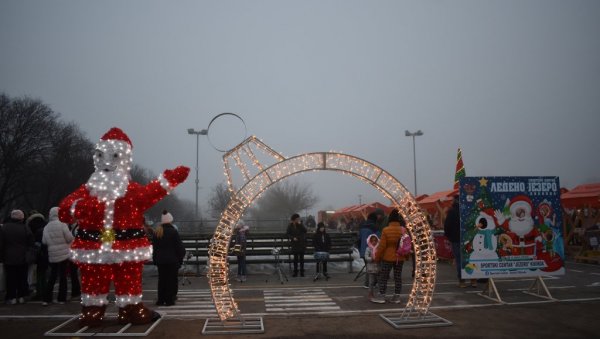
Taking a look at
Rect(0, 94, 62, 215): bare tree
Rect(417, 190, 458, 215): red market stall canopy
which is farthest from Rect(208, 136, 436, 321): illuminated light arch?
Rect(0, 94, 62, 215): bare tree

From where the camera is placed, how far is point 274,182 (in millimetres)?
7113

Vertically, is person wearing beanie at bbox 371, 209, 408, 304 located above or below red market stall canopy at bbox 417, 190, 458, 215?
below

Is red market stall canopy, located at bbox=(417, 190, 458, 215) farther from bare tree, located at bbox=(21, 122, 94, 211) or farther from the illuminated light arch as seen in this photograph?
bare tree, located at bbox=(21, 122, 94, 211)

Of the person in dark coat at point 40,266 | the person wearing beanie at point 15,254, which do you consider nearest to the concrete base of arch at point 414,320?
the person in dark coat at point 40,266

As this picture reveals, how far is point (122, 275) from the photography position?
276 inches

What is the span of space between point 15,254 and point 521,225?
11197mm

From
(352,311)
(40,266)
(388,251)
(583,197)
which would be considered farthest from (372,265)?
(583,197)

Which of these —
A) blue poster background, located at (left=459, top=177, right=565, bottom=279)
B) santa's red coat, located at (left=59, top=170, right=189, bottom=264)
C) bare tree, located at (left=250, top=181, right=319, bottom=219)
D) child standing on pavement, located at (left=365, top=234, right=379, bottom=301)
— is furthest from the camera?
bare tree, located at (left=250, top=181, right=319, bottom=219)

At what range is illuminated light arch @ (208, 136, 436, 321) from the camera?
23.4 ft

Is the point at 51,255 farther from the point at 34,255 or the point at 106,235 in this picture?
the point at 106,235

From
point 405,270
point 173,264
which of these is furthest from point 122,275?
point 405,270

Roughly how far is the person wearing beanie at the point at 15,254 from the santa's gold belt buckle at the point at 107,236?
3.59 meters

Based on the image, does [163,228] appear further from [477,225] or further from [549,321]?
[549,321]

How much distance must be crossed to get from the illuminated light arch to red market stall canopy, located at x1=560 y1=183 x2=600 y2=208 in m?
11.2
